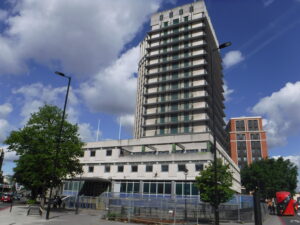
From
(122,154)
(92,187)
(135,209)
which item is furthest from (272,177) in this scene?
(135,209)

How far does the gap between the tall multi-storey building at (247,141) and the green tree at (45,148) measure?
3881 inches

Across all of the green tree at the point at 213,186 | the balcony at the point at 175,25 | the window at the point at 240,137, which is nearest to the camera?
the green tree at the point at 213,186

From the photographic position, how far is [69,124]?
33.2 meters

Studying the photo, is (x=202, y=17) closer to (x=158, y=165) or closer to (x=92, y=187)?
(x=158, y=165)

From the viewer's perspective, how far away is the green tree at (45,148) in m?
29.8

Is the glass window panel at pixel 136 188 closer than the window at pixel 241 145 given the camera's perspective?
Yes

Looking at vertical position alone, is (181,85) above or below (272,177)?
above

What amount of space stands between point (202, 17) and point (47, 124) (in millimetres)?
51843

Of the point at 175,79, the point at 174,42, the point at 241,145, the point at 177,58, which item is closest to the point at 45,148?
the point at 175,79

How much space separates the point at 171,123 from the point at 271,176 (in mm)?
28566

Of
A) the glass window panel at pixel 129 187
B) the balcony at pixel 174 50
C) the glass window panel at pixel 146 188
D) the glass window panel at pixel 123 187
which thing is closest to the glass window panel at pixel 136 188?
the glass window panel at pixel 129 187

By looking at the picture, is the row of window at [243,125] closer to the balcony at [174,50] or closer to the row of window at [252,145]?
the row of window at [252,145]

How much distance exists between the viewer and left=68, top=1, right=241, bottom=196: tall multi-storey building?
152ft

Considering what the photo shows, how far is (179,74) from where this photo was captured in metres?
69.1
